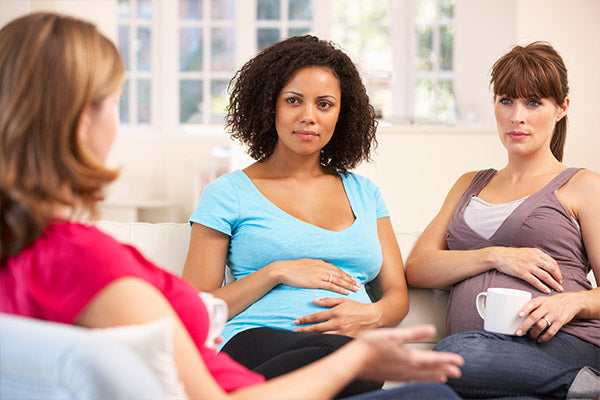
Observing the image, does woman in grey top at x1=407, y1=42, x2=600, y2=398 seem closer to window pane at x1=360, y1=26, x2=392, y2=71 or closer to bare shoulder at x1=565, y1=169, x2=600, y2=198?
bare shoulder at x1=565, y1=169, x2=600, y2=198

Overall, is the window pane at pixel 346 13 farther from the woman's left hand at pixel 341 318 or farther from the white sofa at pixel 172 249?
the woman's left hand at pixel 341 318

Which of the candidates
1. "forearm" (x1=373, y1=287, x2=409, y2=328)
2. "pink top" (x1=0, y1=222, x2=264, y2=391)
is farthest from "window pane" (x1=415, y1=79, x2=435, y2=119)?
"pink top" (x1=0, y1=222, x2=264, y2=391)

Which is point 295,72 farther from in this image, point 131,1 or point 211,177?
point 131,1

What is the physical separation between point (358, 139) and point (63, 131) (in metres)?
1.38

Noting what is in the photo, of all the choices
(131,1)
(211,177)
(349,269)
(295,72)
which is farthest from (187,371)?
(131,1)

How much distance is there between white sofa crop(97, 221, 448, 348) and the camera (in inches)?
82.0

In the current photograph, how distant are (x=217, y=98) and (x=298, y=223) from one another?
200 inches

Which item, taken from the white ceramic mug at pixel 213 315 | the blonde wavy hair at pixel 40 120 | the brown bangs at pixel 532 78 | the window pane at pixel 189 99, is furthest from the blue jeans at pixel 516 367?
the window pane at pixel 189 99

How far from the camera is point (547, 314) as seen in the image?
1.78m

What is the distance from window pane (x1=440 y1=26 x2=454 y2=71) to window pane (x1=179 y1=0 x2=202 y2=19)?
230 cm

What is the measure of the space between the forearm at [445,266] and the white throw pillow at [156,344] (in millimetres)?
1219

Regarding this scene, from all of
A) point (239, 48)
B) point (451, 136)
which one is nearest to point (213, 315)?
point (451, 136)

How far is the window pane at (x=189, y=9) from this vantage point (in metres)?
6.79

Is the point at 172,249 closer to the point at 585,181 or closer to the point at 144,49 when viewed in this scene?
the point at 585,181
